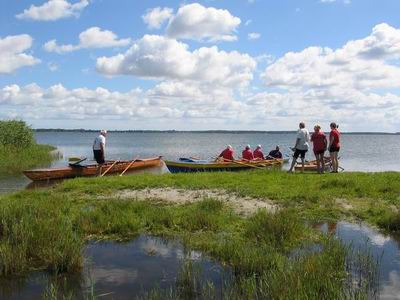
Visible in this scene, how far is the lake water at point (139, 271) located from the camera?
6172mm

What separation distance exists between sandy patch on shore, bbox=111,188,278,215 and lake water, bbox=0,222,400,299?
2832 mm

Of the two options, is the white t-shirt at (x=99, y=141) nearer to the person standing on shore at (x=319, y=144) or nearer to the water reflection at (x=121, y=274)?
the person standing on shore at (x=319, y=144)

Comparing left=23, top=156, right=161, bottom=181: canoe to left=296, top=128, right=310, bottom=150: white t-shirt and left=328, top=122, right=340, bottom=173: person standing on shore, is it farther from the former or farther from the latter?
left=328, top=122, right=340, bottom=173: person standing on shore

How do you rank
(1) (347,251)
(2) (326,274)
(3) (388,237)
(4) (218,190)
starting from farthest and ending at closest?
1. (4) (218,190)
2. (3) (388,237)
3. (1) (347,251)
4. (2) (326,274)

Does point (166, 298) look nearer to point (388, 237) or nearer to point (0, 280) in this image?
point (0, 280)

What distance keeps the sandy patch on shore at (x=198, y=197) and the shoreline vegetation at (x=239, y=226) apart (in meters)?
0.16

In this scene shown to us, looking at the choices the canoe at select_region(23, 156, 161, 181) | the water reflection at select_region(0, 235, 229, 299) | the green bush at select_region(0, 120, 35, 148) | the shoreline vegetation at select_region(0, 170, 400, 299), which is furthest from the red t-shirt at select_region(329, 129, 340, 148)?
the green bush at select_region(0, 120, 35, 148)

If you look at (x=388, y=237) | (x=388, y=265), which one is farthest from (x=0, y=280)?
(x=388, y=237)

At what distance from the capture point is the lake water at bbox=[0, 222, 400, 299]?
617 cm

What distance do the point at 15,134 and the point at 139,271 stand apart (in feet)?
92.6

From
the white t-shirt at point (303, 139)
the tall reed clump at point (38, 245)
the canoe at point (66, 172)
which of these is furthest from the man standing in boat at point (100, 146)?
the tall reed clump at point (38, 245)

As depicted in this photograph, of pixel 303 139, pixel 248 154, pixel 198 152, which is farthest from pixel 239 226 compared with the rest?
pixel 198 152

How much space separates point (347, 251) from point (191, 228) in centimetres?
343

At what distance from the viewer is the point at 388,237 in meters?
8.91
